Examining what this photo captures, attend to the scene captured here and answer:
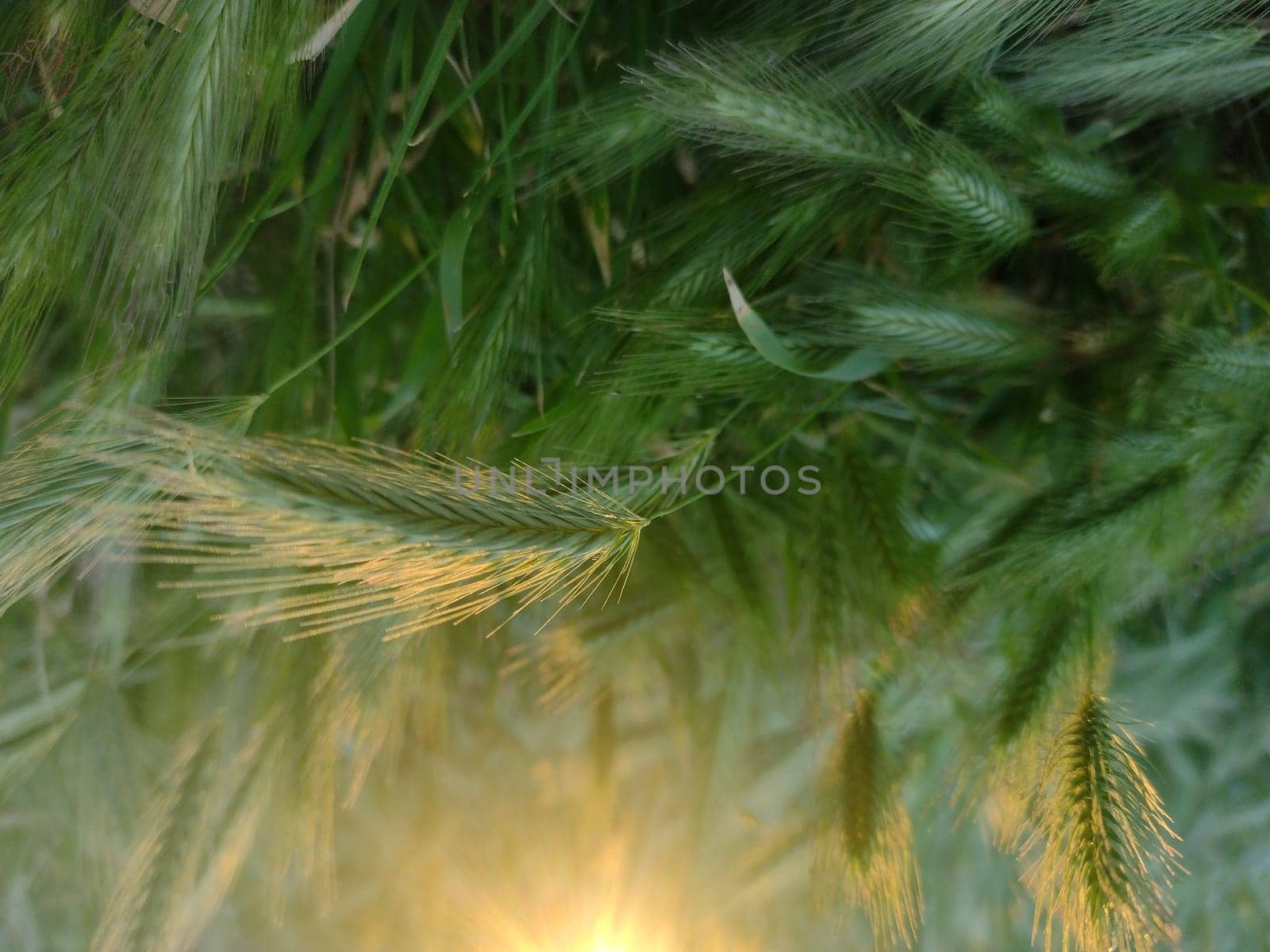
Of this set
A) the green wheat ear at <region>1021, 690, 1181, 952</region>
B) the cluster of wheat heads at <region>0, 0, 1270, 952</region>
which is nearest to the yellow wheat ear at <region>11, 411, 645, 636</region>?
the cluster of wheat heads at <region>0, 0, 1270, 952</region>

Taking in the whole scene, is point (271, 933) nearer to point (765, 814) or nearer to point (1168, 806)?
point (765, 814)

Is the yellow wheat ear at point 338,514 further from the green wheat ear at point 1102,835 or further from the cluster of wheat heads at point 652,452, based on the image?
the green wheat ear at point 1102,835

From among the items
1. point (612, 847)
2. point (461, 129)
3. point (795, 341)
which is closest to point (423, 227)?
point (461, 129)

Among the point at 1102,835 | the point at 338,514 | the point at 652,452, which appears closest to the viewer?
the point at 338,514

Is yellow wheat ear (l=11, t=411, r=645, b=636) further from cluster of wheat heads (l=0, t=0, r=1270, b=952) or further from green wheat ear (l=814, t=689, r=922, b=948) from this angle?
green wheat ear (l=814, t=689, r=922, b=948)
